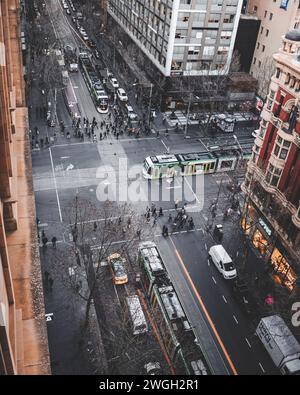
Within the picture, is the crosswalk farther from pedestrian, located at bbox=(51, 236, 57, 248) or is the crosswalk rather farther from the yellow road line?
pedestrian, located at bbox=(51, 236, 57, 248)

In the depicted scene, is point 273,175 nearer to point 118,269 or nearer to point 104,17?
point 118,269

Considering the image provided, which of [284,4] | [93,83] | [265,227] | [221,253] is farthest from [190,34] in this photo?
[221,253]

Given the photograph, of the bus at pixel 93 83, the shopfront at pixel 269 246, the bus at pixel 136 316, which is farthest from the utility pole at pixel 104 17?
the bus at pixel 136 316

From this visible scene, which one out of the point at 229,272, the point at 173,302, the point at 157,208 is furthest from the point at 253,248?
the point at 173,302

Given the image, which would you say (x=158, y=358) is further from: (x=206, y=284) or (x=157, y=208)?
(x=157, y=208)

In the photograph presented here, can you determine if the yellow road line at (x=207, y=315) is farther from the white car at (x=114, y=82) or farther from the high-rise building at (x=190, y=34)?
the white car at (x=114, y=82)

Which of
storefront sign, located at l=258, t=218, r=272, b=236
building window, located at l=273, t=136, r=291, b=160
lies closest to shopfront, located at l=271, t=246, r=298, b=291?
storefront sign, located at l=258, t=218, r=272, b=236
